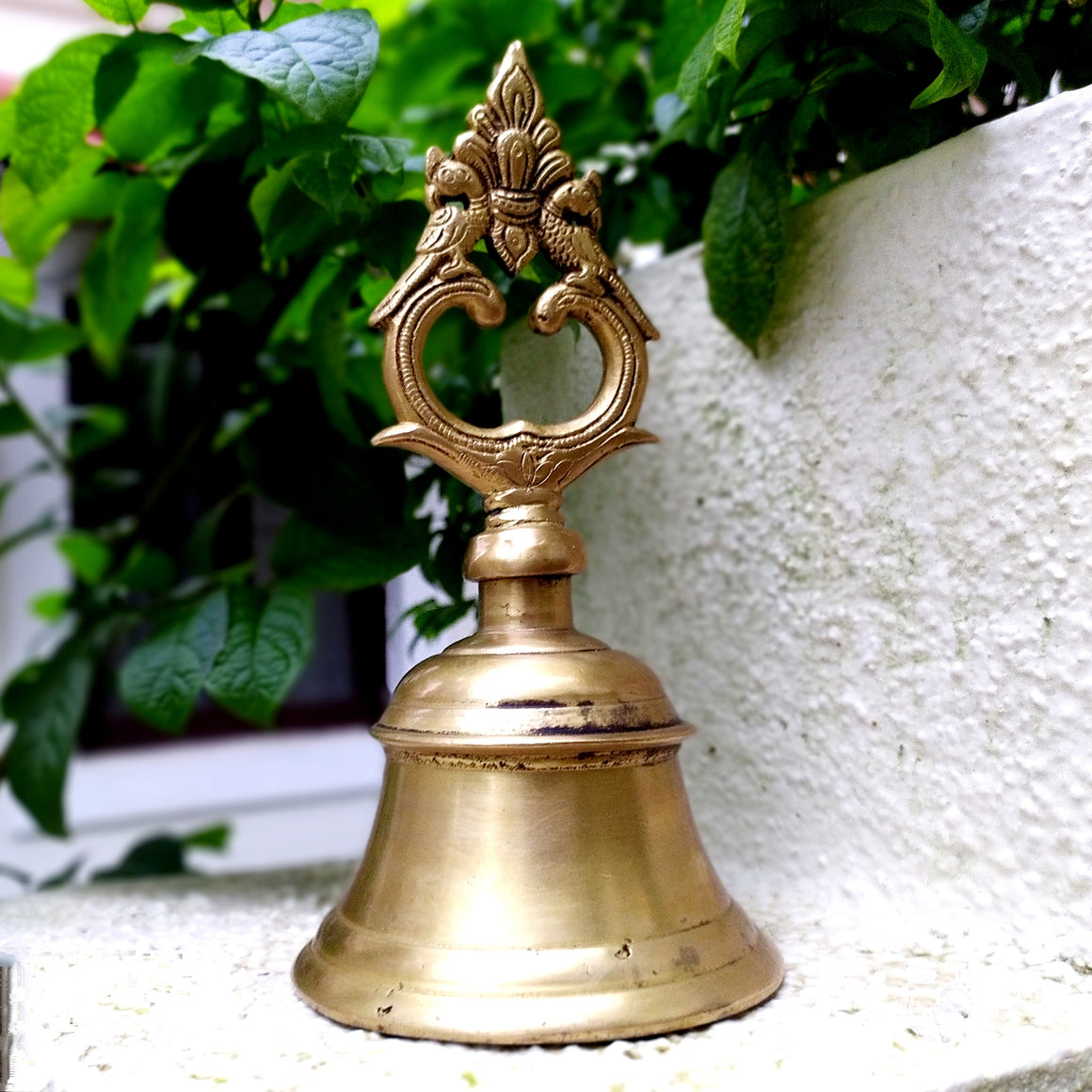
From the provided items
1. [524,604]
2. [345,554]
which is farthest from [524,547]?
[345,554]

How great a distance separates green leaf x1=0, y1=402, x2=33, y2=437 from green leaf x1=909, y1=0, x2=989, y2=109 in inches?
23.5

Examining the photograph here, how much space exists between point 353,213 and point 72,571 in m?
0.73

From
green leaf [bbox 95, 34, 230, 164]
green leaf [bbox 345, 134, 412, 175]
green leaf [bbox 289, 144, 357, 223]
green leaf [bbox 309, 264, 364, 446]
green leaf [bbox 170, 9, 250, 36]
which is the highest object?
green leaf [bbox 170, 9, 250, 36]

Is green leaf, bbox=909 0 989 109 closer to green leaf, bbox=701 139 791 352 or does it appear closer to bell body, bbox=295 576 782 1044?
green leaf, bbox=701 139 791 352

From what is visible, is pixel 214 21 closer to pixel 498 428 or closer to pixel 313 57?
pixel 313 57

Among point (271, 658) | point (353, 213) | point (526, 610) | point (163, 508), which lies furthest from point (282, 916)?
point (163, 508)

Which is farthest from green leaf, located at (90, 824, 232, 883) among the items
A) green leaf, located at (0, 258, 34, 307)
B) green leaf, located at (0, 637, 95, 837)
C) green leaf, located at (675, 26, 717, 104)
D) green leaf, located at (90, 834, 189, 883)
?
green leaf, located at (675, 26, 717, 104)

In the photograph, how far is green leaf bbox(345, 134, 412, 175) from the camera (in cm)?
44

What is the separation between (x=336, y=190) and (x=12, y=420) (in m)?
0.40

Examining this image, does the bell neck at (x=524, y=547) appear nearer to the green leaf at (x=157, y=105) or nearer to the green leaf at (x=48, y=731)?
the green leaf at (x=157, y=105)

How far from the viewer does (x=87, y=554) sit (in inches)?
38.2

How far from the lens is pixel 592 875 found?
1.20 feet

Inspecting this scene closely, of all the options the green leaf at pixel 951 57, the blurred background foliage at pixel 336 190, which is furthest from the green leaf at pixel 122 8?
the green leaf at pixel 951 57

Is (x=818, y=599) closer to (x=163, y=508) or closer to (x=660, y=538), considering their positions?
(x=660, y=538)
